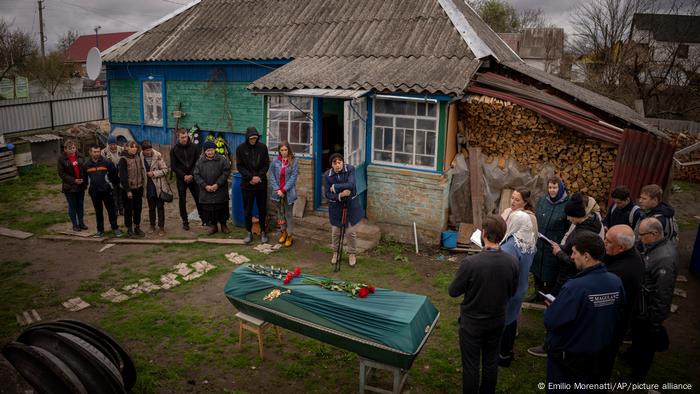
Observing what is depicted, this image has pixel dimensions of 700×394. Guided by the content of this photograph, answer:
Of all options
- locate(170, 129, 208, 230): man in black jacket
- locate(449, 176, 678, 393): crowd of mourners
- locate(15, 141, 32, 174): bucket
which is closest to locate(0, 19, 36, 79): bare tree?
locate(15, 141, 32, 174): bucket

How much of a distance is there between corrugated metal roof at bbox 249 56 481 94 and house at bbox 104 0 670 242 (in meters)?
0.03

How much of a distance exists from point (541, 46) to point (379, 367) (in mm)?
28954

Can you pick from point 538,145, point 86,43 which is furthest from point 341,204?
point 86,43

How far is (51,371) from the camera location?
4148 mm

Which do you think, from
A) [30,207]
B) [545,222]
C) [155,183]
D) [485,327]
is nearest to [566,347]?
[485,327]

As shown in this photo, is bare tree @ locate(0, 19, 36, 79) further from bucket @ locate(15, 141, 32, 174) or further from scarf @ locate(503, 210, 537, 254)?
scarf @ locate(503, 210, 537, 254)

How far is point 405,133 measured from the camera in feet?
30.8

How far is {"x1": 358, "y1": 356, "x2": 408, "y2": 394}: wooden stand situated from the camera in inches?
185

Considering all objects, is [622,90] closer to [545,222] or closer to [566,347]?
[545,222]

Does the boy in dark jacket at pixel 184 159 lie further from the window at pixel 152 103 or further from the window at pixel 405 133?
the window at pixel 152 103

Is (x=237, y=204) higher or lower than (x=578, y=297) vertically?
lower

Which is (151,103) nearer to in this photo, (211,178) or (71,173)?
(71,173)

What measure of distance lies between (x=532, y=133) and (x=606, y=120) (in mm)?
1351

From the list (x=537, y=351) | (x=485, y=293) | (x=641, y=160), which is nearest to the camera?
(x=485, y=293)
